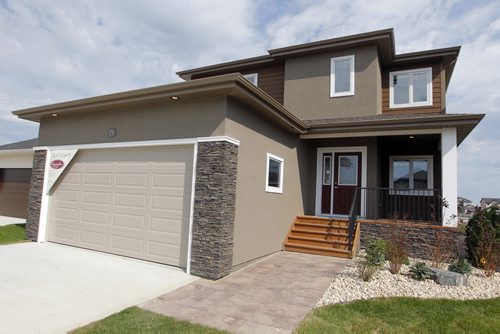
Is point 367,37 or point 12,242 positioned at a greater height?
Answer: point 367,37

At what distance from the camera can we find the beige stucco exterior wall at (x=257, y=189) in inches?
245

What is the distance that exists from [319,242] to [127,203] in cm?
496

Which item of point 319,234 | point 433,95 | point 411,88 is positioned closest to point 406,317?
point 319,234

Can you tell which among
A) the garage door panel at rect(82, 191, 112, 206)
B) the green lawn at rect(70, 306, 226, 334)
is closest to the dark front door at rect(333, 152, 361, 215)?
the garage door panel at rect(82, 191, 112, 206)

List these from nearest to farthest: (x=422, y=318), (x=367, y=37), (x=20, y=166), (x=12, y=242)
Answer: (x=422, y=318) → (x=12, y=242) → (x=367, y=37) → (x=20, y=166)

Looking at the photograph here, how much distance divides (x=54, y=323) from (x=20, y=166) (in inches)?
543

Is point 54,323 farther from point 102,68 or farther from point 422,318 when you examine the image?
point 102,68

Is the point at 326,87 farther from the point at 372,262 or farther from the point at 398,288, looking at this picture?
the point at 398,288

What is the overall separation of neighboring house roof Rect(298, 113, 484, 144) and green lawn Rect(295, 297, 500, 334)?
4177 millimetres

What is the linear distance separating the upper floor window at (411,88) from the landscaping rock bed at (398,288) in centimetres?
638

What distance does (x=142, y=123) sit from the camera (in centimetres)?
689

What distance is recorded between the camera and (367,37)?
9867 mm

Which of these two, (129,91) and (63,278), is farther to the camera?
(129,91)

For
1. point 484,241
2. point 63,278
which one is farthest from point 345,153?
point 63,278
